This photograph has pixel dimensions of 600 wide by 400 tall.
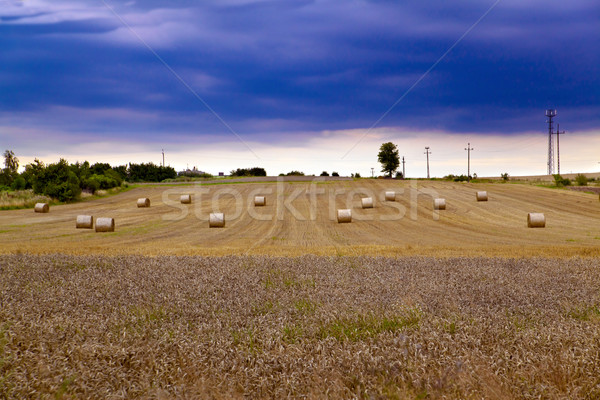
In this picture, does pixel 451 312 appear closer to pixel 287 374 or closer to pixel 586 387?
pixel 586 387

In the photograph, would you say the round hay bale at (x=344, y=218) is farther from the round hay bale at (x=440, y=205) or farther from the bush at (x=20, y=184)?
the bush at (x=20, y=184)

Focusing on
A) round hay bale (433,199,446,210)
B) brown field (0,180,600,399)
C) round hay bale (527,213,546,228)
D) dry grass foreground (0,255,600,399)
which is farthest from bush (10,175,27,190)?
round hay bale (527,213,546,228)

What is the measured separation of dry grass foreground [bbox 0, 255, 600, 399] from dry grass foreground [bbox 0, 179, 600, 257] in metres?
7.28

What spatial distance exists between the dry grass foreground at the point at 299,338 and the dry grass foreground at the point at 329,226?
23.9ft

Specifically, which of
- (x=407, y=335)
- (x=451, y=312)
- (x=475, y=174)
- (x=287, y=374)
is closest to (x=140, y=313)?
(x=287, y=374)

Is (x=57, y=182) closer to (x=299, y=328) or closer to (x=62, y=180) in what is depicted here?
(x=62, y=180)

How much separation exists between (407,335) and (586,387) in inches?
67.6

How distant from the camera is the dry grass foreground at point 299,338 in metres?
4.08

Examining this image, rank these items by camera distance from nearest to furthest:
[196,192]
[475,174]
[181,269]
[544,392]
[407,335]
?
[544,392]
[407,335]
[181,269]
[196,192]
[475,174]

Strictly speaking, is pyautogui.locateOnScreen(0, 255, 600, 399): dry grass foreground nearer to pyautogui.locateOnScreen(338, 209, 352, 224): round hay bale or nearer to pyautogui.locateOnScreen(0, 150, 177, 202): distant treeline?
pyautogui.locateOnScreen(338, 209, 352, 224): round hay bale

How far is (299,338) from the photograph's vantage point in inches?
197

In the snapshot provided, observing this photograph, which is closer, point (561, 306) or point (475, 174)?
point (561, 306)

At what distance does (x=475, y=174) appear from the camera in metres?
92.9

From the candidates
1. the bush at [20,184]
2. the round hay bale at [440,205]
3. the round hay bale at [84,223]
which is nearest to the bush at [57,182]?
the bush at [20,184]
